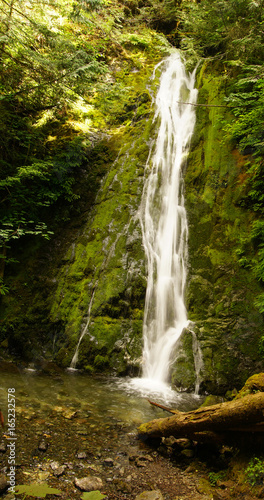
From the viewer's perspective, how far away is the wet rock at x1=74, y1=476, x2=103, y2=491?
2449 millimetres

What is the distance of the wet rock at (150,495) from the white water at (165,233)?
306 centimetres

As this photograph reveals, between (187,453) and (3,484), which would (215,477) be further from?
(3,484)

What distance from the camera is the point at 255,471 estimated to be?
91.8 inches

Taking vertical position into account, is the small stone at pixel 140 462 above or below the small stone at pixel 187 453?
below

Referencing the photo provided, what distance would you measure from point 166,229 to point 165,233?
145 millimetres

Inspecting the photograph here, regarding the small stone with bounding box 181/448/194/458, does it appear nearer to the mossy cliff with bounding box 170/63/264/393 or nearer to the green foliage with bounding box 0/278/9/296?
the mossy cliff with bounding box 170/63/264/393

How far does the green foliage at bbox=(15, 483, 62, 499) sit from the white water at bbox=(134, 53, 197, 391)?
344 centimetres

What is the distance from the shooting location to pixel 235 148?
28.1 feet

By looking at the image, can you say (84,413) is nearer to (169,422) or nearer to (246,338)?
(169,422)

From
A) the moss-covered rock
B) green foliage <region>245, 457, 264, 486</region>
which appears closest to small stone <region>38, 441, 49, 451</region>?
green foliage <region>245, 457, 264, 486</region>

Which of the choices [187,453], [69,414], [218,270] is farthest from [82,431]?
[218,270]

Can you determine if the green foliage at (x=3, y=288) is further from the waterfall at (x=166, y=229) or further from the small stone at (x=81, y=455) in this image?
the small stone at (x=81, y=455)

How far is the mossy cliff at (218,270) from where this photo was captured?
5.78m

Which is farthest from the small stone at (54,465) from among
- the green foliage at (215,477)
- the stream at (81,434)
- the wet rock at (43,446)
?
the green foliage at (215,477)
